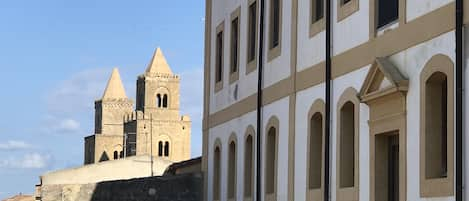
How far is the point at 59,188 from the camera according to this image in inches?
1120

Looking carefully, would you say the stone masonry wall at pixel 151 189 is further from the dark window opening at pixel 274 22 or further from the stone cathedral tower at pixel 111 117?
the stone cathedral tower at pixel 111 117

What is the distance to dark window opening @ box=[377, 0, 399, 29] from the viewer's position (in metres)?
15.5

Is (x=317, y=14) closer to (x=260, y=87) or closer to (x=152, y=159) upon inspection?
(x=260, y=87)

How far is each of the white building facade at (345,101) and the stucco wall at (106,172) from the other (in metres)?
18.1

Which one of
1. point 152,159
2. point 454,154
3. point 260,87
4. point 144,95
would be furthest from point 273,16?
point 144,95

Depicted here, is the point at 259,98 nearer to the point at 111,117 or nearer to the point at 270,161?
the point at 270,161

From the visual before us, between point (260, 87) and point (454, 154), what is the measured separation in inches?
355

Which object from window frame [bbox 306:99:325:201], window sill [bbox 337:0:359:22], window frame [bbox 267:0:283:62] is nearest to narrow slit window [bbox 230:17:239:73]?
window frame [bbox 267:0:283:62]

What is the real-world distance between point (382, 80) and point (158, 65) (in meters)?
→ 101

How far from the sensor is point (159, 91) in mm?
114750

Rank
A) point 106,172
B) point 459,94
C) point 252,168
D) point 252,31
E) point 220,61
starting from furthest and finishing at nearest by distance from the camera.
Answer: point 106,172
point 220,61
point 252,31
point 252,168
point 459,94

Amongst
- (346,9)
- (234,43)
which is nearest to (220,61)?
(234,43)

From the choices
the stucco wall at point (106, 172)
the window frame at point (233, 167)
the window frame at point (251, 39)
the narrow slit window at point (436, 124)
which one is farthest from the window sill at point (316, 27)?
the stucco wall at point (106, 172)

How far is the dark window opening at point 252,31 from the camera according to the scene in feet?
75.5
